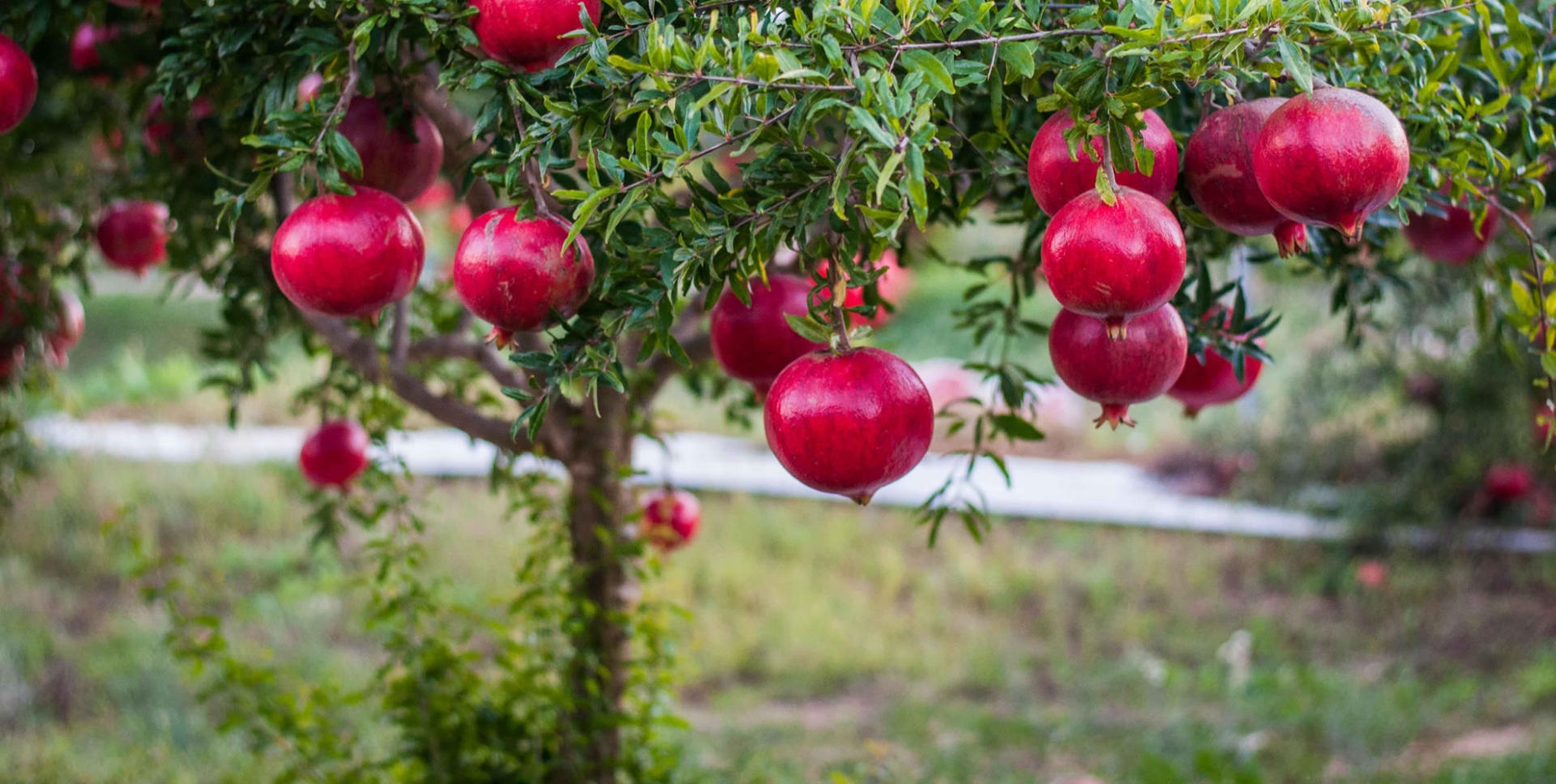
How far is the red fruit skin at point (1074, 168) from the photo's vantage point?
1.09m

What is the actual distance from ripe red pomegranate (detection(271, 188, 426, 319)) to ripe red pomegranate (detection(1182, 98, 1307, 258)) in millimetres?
777

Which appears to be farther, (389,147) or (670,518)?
(670,518)

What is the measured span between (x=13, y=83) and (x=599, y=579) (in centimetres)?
123

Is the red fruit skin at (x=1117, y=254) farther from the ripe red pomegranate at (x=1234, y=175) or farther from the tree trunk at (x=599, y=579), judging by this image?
the tree trunk at (x=599, y=579)

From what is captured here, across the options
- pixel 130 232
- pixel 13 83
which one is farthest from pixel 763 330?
pixel 130 232

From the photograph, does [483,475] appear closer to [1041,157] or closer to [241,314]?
[241,314]

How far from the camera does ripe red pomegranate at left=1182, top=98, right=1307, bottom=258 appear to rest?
1147 mm

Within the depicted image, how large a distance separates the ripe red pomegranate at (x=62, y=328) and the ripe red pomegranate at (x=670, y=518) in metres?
1.11

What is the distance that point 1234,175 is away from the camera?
3.79 ft

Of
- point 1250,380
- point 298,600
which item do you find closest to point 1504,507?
point 1250,380

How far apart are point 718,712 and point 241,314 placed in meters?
2.42

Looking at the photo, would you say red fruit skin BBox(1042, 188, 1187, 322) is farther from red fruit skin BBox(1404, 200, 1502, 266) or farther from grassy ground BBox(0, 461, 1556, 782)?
grassy ground BBox(0, 461, 1556, 782)

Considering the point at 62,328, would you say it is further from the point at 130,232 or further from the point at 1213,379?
the point at 1213,379

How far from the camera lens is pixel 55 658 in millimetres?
4195
